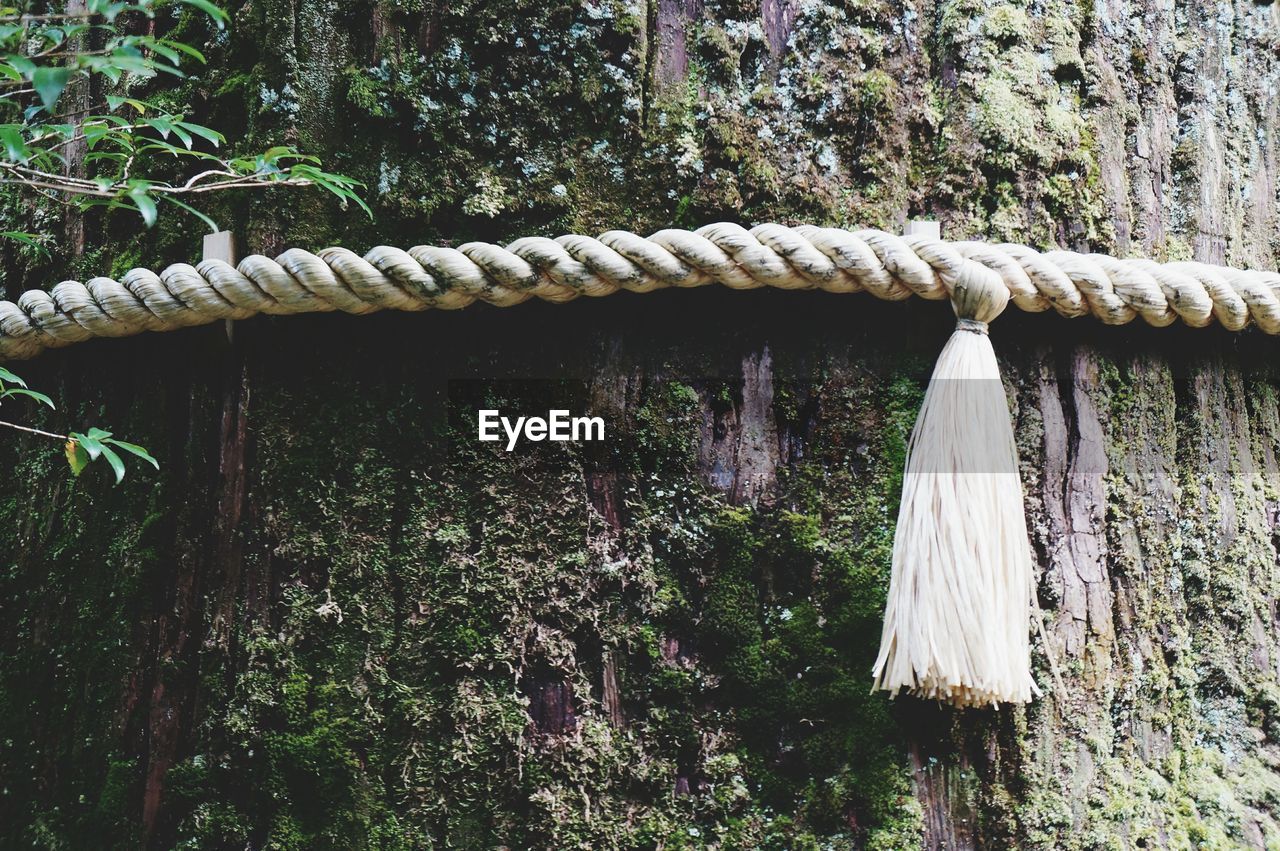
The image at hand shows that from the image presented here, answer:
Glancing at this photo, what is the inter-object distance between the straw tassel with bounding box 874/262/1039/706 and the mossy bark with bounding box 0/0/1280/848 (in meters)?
0.06

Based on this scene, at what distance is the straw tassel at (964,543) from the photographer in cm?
94

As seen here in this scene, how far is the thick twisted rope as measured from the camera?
3.33 ft

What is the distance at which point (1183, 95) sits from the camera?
4.06 ft

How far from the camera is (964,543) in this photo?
964 millimetres

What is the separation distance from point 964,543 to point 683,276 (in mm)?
384

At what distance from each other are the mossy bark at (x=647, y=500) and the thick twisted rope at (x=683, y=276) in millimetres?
60

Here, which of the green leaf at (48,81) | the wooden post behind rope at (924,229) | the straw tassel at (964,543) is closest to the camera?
the green leaf at (48,81)

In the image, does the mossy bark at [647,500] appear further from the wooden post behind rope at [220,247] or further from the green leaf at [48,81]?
the green leaf at [48,81]

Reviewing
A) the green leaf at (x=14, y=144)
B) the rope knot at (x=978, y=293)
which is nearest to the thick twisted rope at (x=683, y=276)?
the rope knot at (x=978, y=293)

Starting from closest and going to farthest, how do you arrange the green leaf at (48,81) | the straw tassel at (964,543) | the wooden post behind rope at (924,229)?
the green leaf at (48,81) → the straw tassel at (964,543) → the wooden post behind rope at (924,229)

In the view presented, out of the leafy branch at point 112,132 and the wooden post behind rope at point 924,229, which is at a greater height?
the leafy branch at point 112,132

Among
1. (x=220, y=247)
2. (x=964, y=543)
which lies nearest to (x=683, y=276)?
(x=964, y=543)

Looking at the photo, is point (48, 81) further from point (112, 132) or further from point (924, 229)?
point (924, 229)

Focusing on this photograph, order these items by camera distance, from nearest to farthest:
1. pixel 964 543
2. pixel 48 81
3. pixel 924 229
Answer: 1. pixel 48 81
2. pixel 964 543
3. pixel 924 229
